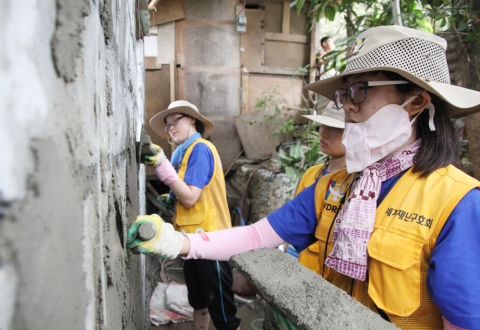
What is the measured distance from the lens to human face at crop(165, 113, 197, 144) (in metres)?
2.76

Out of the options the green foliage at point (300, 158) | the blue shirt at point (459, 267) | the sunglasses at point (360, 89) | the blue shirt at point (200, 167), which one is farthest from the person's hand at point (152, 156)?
the green foliage at point (300, 158)

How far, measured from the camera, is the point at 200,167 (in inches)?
95.0

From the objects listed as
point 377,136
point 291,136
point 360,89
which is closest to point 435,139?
point 377,136

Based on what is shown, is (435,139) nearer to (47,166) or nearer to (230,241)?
(230,241)

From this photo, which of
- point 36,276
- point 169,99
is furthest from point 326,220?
point 169,99

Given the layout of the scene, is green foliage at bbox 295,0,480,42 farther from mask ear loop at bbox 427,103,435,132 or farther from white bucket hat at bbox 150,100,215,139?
mask ear loop at bbox 427,103,435,132

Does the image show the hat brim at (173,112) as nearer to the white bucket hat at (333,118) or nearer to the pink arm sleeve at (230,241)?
the white bucket hat at (333,118)

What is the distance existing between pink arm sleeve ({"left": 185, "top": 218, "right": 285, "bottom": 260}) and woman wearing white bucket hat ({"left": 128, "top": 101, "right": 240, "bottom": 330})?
830mm

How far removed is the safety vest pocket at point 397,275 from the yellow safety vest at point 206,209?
1.51 m

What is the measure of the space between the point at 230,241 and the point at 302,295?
0.59 meters

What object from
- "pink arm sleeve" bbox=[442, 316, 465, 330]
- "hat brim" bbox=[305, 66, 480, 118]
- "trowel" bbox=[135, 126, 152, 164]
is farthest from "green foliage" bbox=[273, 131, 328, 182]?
"pink arm sleeve" bbox=[442, 316, 465, 330]

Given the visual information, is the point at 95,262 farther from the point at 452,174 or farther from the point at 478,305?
the point at 452,174

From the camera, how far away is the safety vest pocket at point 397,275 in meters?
1.10

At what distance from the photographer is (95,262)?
544 mm
